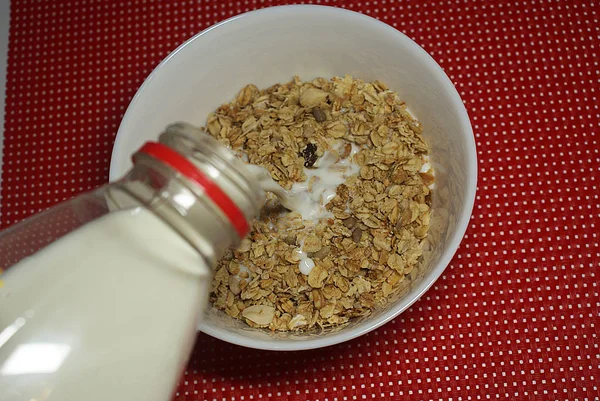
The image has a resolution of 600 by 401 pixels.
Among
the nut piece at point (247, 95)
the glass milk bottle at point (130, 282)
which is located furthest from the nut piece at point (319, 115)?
the glass milk bottle at point (130, 282)

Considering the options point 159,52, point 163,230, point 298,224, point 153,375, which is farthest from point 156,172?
point 159,52

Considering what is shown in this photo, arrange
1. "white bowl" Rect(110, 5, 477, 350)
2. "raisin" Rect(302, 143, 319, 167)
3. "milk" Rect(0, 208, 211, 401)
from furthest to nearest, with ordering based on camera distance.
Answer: "raisin" Rect(302, 143, 319, 167), "white bowl" Rect(110, 5, 477, 350), "milk" Rect(0, 208, 211, 401)

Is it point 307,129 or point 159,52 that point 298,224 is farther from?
point 159,52

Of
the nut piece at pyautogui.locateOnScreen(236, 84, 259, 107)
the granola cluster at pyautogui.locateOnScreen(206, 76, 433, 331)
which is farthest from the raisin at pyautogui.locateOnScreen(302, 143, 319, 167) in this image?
the nut piece at pyautogui.locateOnScreen(236, 84, 259, 107)

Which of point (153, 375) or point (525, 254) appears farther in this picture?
point (525, 254)

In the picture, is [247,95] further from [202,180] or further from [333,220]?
[202,180]

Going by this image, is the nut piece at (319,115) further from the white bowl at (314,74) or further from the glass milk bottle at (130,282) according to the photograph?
the glass milk bottle at (130,282)

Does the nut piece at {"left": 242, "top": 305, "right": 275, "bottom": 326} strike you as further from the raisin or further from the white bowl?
the raisin

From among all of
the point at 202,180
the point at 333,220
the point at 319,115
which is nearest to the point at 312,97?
the point at 319,115
